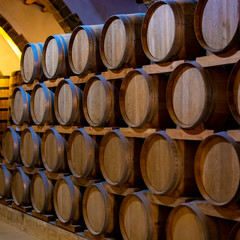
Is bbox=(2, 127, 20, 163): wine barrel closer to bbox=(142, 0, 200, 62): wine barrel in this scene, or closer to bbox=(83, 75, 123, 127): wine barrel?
bbox=(83, 75, 123, 127): wine barrel

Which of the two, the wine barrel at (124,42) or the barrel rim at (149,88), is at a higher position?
the wine barrel at (124,42)

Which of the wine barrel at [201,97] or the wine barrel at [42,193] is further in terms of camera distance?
the wine barrel at [42,193]

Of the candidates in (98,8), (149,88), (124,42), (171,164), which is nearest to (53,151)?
(124,42)

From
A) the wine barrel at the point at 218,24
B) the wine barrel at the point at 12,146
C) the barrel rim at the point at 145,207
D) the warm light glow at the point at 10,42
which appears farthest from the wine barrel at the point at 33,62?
the warm light glow at the point at 10,42

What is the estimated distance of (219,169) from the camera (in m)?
3.26

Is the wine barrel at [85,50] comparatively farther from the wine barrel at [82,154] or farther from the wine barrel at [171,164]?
the wine barrel at [171,164]

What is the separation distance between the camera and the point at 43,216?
5.47 metres

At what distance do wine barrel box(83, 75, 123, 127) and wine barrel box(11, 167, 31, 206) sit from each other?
1.62m

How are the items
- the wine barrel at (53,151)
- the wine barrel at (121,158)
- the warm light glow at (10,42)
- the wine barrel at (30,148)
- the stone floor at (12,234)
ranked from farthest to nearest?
the warm light glow at (10,42) < the wine barrel at (30,148) < the stone floor at (12,234) < the wine barrel at (53,151) < the wine barrel at (121,158)

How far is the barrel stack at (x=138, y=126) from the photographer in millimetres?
3332

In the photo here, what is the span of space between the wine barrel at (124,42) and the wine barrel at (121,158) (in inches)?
25.1

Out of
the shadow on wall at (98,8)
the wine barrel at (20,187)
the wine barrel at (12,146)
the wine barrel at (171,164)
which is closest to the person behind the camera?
the wine barrel at (171,164)

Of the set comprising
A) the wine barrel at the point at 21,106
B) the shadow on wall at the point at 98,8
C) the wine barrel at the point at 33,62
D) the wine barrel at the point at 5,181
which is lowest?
the wine barrel at the point at 5,181

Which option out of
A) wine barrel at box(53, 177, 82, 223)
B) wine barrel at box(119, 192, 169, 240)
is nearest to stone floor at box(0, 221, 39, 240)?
wine barrel at box(53, 177, 82, 223)
